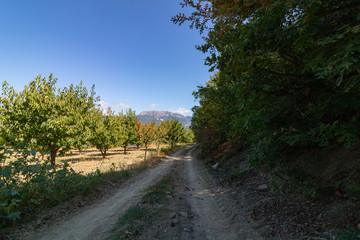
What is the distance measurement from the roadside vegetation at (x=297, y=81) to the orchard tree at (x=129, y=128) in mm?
32045

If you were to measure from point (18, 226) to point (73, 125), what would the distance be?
40.6 ft

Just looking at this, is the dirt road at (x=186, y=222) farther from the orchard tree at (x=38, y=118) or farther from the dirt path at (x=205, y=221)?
the orchard tree at (x=38, y=118)

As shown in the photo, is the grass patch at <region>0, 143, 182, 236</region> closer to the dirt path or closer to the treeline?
the dirt path

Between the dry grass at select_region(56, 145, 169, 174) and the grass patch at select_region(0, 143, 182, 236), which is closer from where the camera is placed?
the grass patch at select_region(0, 143, 182, 236)

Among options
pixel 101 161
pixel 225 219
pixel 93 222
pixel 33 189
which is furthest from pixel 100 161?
pixel 225 219

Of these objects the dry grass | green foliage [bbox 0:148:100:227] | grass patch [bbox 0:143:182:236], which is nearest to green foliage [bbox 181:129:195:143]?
the dry grass

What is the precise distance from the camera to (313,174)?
540 centimetres

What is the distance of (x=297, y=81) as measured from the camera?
3.97 meters

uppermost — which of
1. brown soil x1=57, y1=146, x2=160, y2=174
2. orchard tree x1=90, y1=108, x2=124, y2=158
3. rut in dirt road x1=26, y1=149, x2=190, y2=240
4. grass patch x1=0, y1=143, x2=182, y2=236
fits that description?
orchard tree x1=90, y1=108, x2=124, y2=158

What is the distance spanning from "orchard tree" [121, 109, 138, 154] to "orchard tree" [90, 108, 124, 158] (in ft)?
6.87

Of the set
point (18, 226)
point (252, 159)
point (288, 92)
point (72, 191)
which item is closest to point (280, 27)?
point (288, 92)

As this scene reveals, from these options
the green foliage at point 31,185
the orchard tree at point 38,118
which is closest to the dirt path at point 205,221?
the green foliage at point 31,185

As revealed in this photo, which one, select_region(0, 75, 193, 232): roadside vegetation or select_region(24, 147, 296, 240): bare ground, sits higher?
select_region(0, 75, 193, 232): roadside vegetation

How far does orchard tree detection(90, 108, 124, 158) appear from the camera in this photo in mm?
25969
